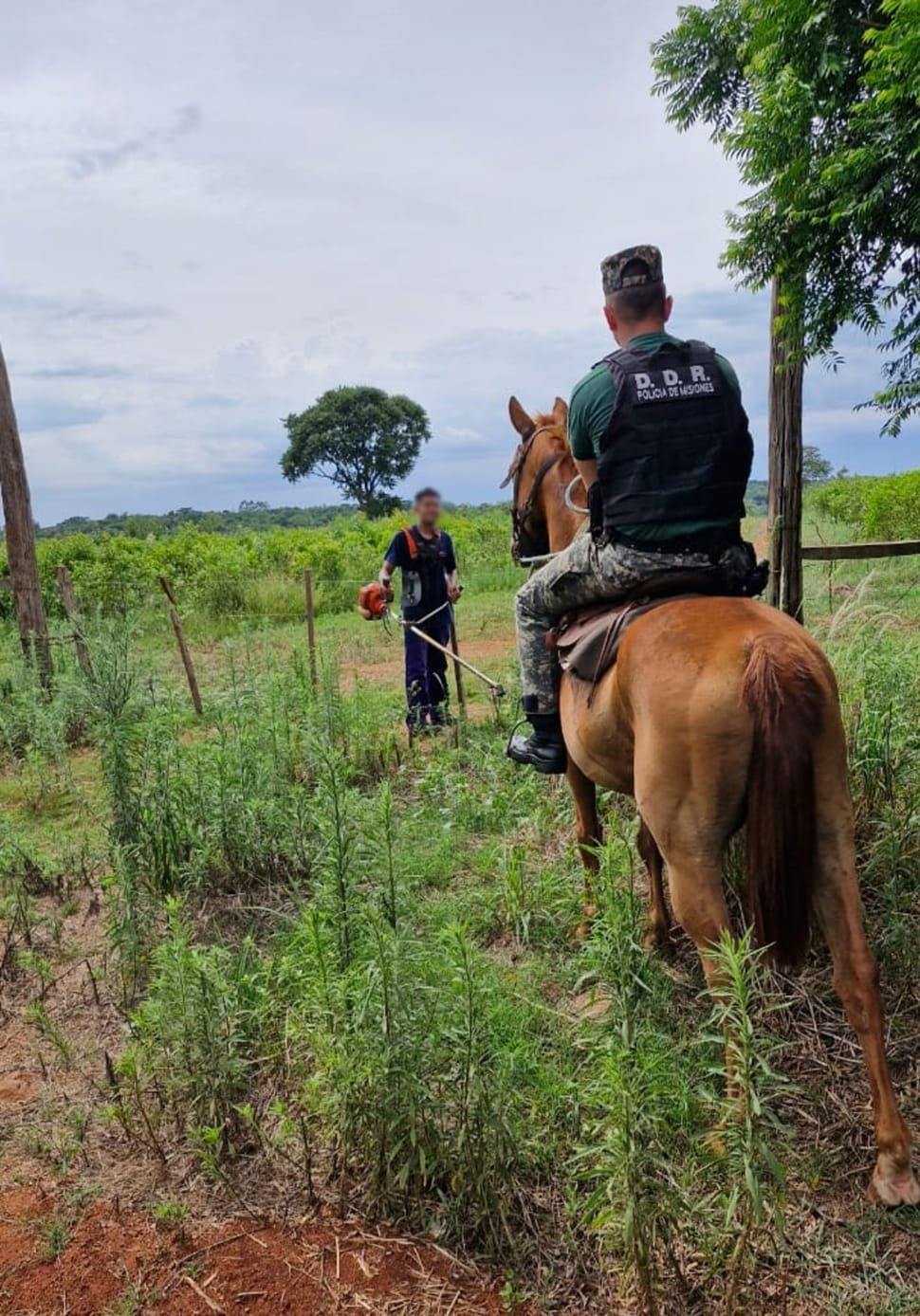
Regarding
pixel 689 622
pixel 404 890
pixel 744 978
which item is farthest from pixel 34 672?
pixel 744 978

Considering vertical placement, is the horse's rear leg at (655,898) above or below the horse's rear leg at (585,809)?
below

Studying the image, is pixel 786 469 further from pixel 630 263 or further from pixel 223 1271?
pixel 223 1271

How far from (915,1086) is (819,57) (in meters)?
6.43

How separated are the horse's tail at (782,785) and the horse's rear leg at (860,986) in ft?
0.27

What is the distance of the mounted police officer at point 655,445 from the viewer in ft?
10.6

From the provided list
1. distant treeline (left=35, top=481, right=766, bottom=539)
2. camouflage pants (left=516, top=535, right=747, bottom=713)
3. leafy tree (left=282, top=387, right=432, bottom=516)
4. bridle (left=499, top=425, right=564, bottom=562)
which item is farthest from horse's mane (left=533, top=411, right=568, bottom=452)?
leafy tree (left=282, top=387, right=432, bottom=516)

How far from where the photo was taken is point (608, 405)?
3.29 meters

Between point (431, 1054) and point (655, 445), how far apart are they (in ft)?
7.66

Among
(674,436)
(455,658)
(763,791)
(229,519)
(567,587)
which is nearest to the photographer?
(763,791)

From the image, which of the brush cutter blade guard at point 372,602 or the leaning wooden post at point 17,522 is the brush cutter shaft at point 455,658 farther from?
the leaning wooden post at point 17,522

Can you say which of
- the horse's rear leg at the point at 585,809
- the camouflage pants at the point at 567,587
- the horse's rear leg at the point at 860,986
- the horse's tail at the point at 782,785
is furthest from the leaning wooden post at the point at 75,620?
the horse's rear leg at the point at 860,986

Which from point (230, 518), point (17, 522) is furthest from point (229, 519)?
point (17, 522)

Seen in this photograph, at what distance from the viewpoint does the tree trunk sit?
18.0 feet

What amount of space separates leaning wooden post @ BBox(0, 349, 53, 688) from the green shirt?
334 inches
